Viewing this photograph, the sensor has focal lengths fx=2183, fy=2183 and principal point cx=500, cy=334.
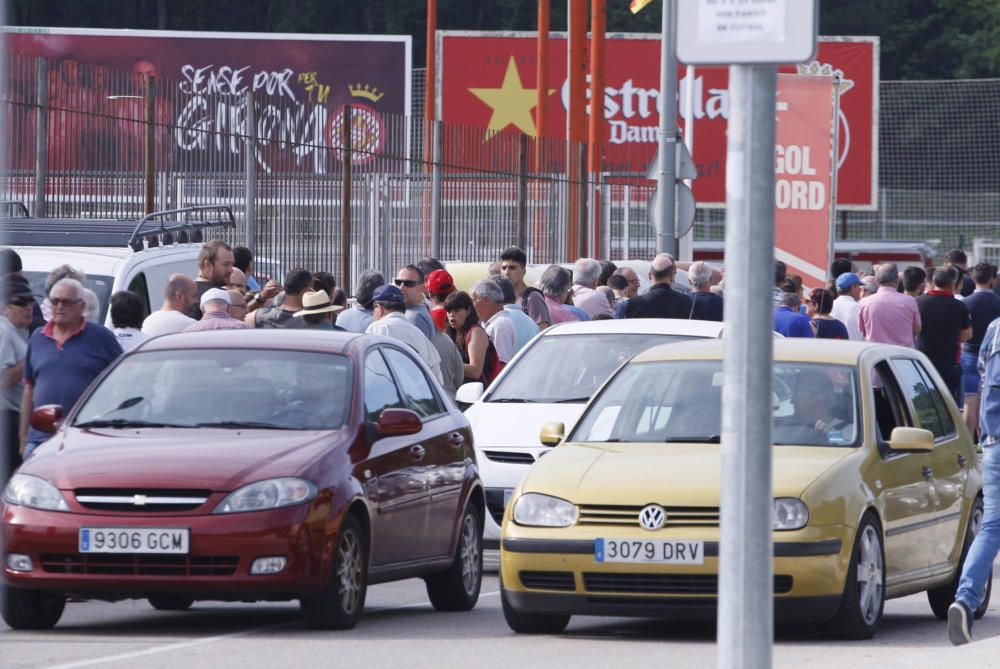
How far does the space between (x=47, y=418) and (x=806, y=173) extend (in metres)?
16.6

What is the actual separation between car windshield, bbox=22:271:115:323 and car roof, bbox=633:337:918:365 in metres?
4.80

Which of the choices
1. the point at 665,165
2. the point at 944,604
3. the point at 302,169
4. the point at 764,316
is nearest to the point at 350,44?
the point at 665,165

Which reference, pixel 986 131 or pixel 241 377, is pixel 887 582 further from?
pixel 986 131

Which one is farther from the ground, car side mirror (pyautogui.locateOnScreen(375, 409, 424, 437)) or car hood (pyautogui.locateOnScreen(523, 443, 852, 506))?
car side mirror (pyautogui.locateOnScreen(375, 409, 424, 437))

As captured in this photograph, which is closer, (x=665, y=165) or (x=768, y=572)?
(x=768, y=572)

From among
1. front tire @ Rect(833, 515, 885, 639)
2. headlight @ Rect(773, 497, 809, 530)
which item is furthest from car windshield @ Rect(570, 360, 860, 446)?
headlight @ Rect(773, 497, 809, 530)

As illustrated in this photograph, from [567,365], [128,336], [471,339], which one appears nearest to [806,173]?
[471,339]

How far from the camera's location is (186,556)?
9445mm

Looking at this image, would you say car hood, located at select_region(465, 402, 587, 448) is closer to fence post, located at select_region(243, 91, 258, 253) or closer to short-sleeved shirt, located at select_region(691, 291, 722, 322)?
short-sleeved shirt, located at select_region(691, 291, 722, 322)

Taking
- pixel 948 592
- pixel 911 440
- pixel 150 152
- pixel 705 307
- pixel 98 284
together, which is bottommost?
pixel 948 592

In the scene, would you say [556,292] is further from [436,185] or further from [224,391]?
[436,185]

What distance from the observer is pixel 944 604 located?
1108 cm

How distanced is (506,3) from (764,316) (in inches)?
2776

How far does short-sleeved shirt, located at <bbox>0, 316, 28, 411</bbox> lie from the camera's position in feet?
36.9
